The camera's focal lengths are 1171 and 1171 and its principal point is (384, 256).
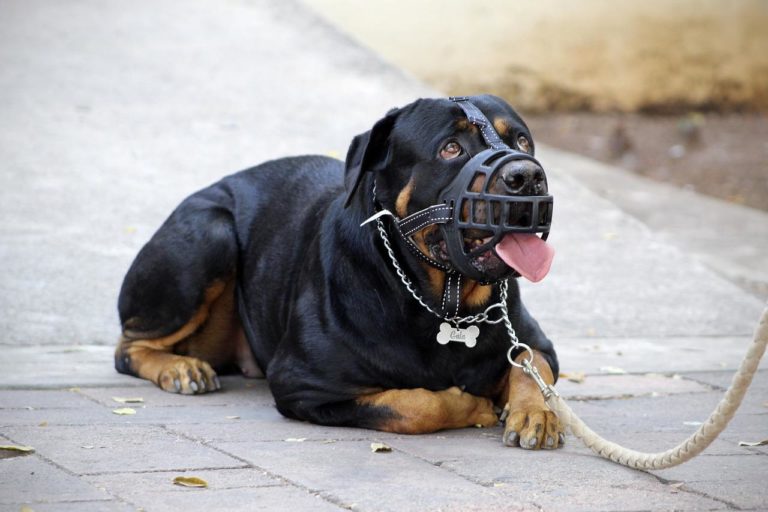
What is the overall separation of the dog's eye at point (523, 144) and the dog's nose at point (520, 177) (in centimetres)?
38

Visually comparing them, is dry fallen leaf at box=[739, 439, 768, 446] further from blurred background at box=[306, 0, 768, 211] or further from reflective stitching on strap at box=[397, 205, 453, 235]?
blurred background at box=[306, 0, 768, 211]

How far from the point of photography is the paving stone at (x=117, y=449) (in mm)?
3361

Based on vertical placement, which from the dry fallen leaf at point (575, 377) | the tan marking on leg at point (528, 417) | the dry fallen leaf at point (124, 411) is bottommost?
the dry fallen leaf at point (124, 411)

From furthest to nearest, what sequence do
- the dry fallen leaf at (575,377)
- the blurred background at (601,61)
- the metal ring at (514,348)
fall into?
the blurred background at (601,61), the dry fallen leaf at (575,377), the metal ring at (514,348)

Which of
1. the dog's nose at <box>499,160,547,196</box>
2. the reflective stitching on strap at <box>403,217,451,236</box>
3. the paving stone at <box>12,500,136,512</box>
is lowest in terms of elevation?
the paving stone at <box>12,500,136,512</box>

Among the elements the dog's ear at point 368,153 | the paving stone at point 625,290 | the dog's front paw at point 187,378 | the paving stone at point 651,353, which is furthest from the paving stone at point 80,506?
the paving stone at point 625,290

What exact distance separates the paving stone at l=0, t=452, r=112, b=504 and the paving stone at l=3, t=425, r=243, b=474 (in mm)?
77

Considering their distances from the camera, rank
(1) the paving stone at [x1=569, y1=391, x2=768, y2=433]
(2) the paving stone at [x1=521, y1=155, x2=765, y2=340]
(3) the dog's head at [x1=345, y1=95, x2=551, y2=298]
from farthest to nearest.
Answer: (2) the paving stone at [x1=521, y1=155, x2=765, y2=340] < (1) the paving stone at [x1=569, y1=391, x2=768, y2=433] < (3) the dog's head at [x1=345, y1=95, x2=551, y2=298]

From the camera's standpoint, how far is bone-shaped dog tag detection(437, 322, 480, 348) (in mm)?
3947

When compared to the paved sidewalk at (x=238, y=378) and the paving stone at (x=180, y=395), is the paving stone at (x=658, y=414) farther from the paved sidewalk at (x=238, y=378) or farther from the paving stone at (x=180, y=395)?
the paving stone at (x=180, y=395)

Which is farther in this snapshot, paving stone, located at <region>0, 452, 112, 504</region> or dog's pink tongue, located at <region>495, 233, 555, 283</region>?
dog's pink tongue, located at <region>495, 233, 555, 283</region>

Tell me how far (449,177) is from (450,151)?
0.31 ft

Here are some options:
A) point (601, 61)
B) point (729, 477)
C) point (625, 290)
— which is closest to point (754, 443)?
point (729, 477)

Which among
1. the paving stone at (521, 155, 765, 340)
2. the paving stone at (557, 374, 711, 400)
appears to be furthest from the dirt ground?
the paving stone at (557, 374, 711, 400)
